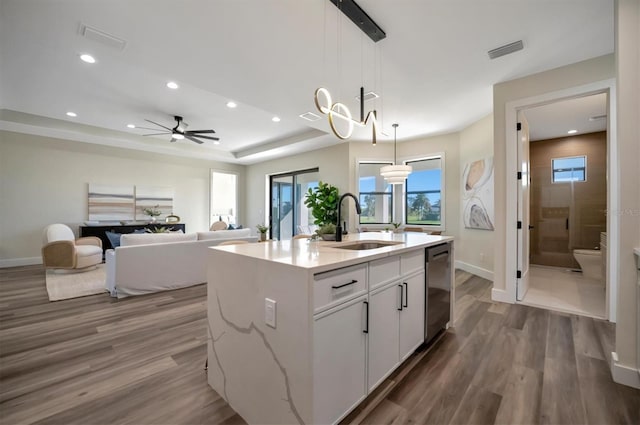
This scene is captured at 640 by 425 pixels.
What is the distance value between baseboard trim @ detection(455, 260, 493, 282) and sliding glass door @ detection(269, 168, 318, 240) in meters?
3.92

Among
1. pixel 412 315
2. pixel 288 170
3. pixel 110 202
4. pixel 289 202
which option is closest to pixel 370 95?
pixel 412 315

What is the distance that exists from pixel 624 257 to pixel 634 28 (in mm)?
1595

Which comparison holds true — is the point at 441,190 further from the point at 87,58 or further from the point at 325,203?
the point at 87,58

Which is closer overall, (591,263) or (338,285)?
(338,285)

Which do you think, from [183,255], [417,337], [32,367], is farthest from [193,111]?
[417,337]

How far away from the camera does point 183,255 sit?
4152 millimetres

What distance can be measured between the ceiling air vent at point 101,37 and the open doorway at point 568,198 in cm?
547

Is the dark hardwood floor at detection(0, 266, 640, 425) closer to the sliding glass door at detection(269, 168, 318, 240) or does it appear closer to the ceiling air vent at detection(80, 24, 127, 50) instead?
the ceiling air vent at detection(80, 24, 127, 50)

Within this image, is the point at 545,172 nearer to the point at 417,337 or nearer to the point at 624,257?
the point at 624,257

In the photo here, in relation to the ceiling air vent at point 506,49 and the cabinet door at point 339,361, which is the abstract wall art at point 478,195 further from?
the cabinet door at point 339,361

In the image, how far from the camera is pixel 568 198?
5.54 metres

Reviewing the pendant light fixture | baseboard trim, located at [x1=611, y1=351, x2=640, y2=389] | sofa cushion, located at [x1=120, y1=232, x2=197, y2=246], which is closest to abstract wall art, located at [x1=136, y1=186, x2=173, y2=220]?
sofa cushion, located at [x1=120, y1=232, x2=197, y2=246]

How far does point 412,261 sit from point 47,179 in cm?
781

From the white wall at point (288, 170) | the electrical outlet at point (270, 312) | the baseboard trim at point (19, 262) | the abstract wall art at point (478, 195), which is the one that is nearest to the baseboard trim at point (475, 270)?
the abstract wall art at point (478, 195)
